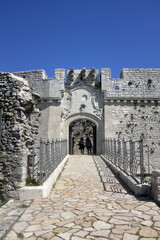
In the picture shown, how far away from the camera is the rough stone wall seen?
216 inches

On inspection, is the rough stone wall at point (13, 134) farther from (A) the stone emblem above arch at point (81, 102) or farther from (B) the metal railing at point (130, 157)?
(A) the stone emblem above arch at point (81, 102)

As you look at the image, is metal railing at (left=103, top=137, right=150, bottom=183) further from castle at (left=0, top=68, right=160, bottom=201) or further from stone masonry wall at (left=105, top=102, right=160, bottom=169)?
castle at (left=0, top=68, right=160, bottom=201)

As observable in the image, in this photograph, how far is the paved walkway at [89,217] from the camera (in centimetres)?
313

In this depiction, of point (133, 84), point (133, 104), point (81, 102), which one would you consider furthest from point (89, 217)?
point (133, 84)

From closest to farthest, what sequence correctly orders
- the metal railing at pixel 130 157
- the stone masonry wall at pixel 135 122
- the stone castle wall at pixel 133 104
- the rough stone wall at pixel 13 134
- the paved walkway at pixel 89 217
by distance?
the paved walkway at pixel 89 217 < the rough stone wall at pixel 13 134 < the metal railing at pixel 130 157 < the stone masonry wall at pixel 135 122 < the stone castle wall at pixel 133 104

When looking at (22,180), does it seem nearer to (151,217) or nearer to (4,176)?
(4,176)

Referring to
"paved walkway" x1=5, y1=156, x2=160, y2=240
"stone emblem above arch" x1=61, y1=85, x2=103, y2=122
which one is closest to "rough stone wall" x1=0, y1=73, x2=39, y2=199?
"paved walkway" x1=5, y1=156, x2=160, y2=240

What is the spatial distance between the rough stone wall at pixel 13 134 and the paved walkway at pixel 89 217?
101 cm

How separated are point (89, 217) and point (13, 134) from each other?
292cm

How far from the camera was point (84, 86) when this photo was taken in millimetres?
15539

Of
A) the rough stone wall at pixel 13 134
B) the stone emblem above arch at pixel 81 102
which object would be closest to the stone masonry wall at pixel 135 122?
the stone emblem above arch at pixel 81 102

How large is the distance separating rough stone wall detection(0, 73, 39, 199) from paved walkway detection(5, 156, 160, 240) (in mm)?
1009

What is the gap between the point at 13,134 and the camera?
5629mm

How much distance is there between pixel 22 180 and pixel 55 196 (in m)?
0.92
